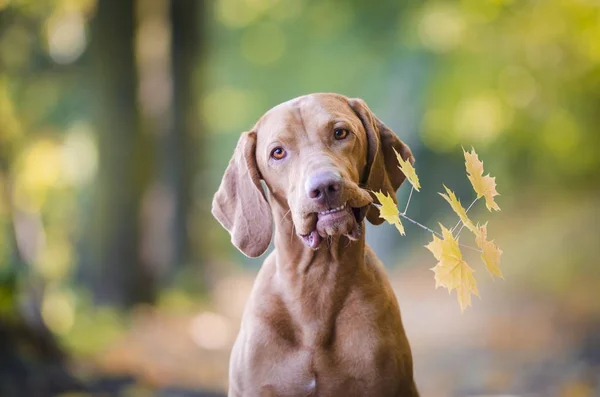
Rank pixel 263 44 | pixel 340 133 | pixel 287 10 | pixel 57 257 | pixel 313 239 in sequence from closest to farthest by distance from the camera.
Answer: pixel 313 239
pixel 340 133
pixel 57 257
pixel 287 10
pixel 263 44

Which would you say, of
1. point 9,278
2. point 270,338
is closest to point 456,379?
point 9,278

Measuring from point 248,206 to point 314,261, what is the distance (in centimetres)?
35

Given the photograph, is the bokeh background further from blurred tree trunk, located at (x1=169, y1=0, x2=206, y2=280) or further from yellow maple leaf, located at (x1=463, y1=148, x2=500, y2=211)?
yellow maple leaf, located at (x1=463, y1=148, x2=500, y2=211)

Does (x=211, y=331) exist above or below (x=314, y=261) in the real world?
above

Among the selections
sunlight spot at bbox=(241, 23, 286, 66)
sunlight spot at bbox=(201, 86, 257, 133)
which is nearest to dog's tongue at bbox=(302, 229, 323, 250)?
sunlight spot at bbox=(241, 23, 286, 66)

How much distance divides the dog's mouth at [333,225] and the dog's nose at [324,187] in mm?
55

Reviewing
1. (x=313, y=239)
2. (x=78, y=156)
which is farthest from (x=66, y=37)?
(x=313, y=239)

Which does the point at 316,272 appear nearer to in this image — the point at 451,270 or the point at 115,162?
the point at 451,270

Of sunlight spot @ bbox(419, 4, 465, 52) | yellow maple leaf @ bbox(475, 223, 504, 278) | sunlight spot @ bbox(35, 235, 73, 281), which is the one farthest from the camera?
sunlight spot @ bbox(419, 4, 465, 52)

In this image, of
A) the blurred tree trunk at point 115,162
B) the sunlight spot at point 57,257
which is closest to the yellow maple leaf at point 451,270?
the blurred tree trunk at point 115,162

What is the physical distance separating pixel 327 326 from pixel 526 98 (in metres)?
7.71

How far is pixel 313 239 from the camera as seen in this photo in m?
2.98

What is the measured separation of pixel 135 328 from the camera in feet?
27.2

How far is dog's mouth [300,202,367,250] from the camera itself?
9.51 ft
